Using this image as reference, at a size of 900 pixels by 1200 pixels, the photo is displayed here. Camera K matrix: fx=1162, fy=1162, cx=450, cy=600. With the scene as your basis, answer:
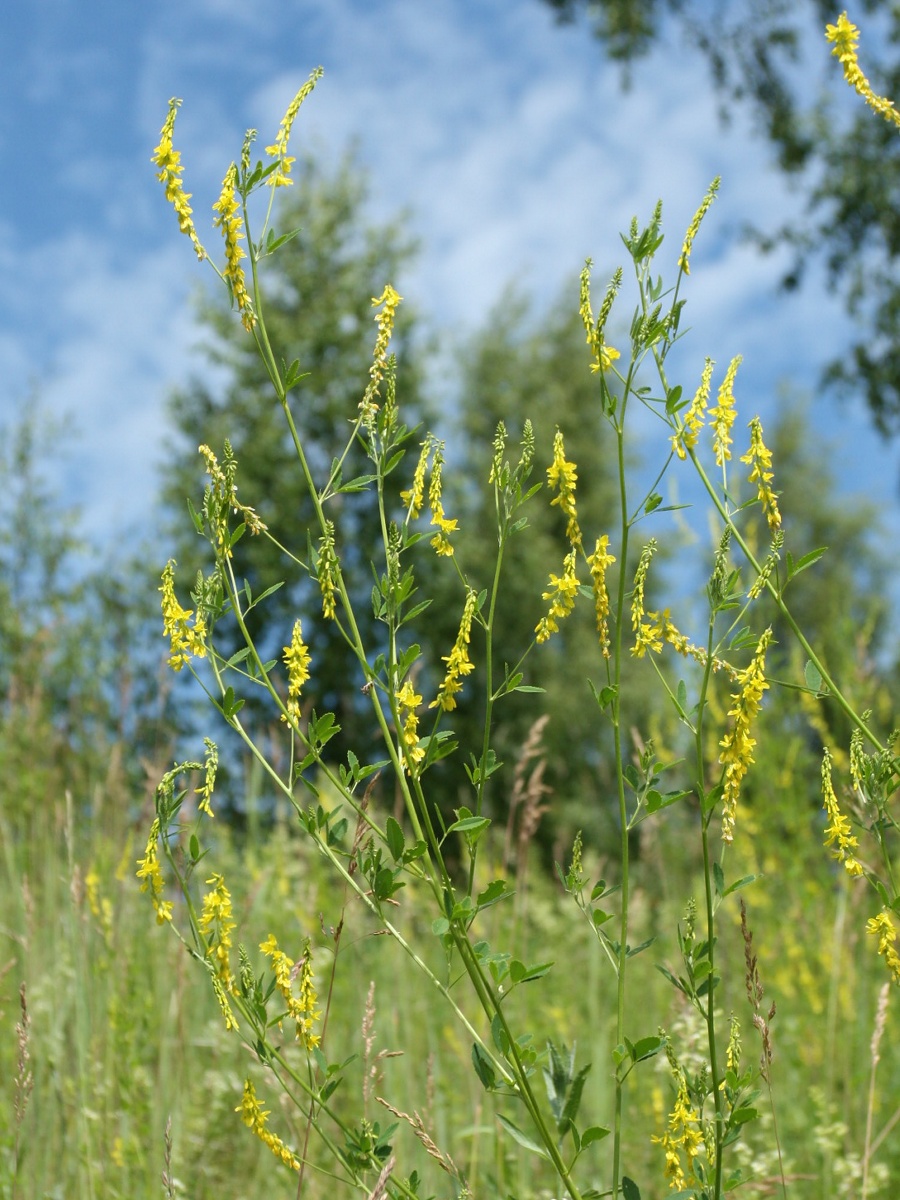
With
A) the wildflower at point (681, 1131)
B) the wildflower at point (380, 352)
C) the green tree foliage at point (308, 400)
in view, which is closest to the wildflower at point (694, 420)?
the wildflower at point (380, 352)

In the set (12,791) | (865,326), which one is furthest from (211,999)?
(865,326)

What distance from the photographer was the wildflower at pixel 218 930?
159 centimetres

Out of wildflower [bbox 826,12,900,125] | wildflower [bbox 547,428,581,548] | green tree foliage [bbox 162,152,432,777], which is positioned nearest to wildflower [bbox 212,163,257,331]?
wildflower [bbox 547,428,581,548]

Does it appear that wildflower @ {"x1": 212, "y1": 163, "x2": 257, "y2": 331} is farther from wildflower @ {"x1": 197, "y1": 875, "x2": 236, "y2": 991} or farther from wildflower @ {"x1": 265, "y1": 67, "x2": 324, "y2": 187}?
wildflower @ {"x1": 197, "y1": 875, "x2": 236, "y2": 991}

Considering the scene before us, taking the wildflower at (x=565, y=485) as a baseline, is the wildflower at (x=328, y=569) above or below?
below

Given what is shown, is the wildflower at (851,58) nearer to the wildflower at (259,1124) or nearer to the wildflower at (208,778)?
the wildflower at (208,778)

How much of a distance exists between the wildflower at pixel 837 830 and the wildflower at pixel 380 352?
78cm

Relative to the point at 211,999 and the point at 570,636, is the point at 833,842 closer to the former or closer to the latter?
the point at 211,999

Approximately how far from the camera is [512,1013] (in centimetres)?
423

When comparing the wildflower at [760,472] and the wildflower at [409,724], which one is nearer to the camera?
the wildflower at [409,724]

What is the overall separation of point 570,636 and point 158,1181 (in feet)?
77.3

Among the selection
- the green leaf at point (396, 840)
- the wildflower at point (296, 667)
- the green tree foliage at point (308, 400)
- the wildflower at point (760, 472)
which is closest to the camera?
the green leaf at point (396, 840)

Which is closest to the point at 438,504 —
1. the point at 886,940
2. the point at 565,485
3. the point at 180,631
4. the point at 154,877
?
the point at 565,485

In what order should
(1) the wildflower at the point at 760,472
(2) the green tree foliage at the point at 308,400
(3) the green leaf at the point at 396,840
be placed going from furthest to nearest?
(2) the green tree foliage at the point at 308,400 → (1) the wildflower at the point at 760,472 → (3) the green leaf at the point at 396,840
